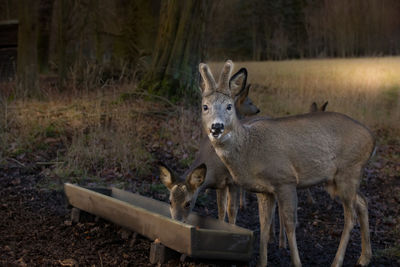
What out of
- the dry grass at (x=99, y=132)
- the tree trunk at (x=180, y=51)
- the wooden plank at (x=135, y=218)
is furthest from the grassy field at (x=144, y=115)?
the wooden plank at (x=135, y=218)

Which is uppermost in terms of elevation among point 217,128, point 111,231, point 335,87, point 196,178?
point 335,87

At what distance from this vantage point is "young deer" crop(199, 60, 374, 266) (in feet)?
17.0

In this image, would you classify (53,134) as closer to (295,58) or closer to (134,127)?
(134,127)

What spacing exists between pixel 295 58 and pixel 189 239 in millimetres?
12166

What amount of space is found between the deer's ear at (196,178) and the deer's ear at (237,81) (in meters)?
1.02

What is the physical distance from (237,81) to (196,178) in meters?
1.29

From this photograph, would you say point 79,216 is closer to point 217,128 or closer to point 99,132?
point 217,128

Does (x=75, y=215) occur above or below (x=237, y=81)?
below

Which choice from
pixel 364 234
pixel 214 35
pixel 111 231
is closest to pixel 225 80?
pixel 364 234

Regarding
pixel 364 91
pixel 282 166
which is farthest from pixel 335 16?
→ pixel 282 166

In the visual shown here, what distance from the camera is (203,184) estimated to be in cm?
629

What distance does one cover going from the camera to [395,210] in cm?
786

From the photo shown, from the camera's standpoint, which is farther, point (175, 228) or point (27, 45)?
point (27, 45)

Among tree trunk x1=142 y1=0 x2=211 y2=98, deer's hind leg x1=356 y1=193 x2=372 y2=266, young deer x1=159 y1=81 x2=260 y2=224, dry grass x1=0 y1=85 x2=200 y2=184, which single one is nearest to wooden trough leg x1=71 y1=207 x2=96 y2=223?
young deer x1=159 y1=81 x2=260 y2=224
